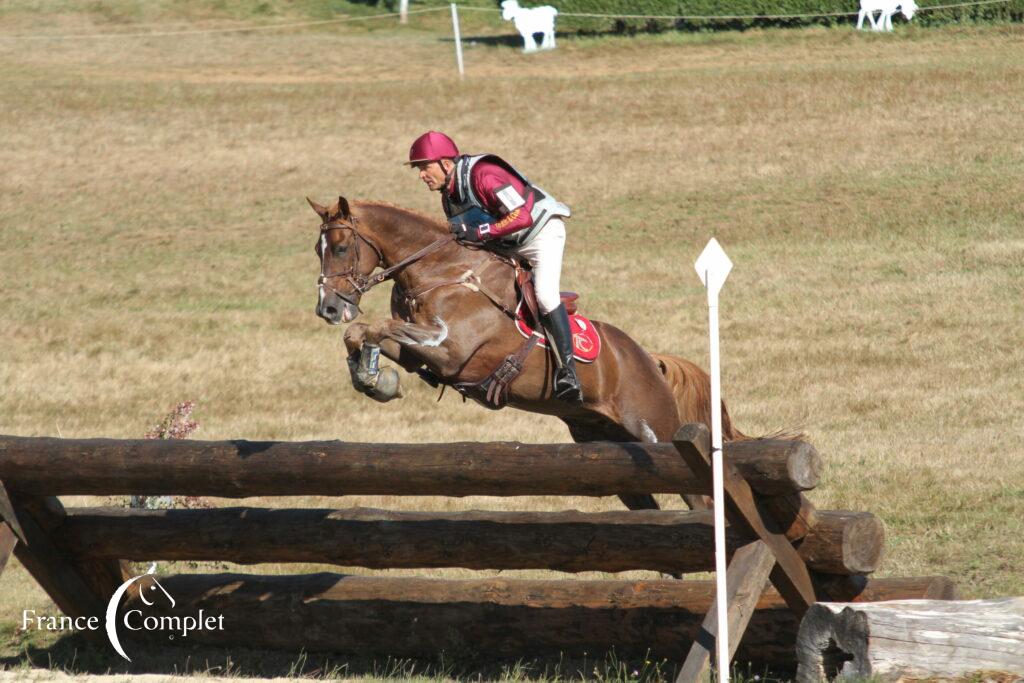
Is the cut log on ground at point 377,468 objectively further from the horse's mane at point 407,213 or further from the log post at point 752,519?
the horse's mane at point 407,213

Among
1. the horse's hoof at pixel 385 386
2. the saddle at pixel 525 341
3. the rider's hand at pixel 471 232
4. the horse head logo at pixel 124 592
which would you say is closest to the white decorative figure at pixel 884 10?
the saddle at pixel 525 341

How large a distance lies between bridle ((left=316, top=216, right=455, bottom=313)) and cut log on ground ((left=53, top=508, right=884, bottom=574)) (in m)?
1.24

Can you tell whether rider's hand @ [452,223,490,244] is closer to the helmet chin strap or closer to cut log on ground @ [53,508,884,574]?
the helmet chin strap

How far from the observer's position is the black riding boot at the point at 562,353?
319 inches

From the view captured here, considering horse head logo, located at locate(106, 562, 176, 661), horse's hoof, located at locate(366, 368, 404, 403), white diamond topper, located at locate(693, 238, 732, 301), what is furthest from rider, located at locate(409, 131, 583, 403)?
horse head logo, located at locate(106, 562, 176, 661)

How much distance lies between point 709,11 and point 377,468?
30.2 meters

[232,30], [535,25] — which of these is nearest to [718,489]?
[535,25]

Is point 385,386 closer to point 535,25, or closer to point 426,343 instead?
point 426,343

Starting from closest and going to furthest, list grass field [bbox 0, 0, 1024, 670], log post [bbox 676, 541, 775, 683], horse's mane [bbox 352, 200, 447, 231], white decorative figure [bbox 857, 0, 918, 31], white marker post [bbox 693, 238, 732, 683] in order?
white marker post [bbox 693, 238, 732, 683] → log post [bbox 676, 541, 775, 683] → horse's mane [bbox 352, 200, 447, 231] → grass field [bbox 0, 0, 1024, 670] → white decorative figure [bbox 857, 0, 918, 31]

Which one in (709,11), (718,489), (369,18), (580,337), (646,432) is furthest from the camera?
(369,18)

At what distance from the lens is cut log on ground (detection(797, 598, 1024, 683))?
558cm

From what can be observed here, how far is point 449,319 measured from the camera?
798cm

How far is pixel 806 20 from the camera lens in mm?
33781

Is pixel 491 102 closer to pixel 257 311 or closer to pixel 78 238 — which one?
pixel 78 238
